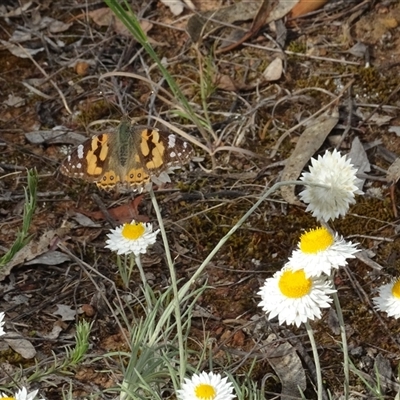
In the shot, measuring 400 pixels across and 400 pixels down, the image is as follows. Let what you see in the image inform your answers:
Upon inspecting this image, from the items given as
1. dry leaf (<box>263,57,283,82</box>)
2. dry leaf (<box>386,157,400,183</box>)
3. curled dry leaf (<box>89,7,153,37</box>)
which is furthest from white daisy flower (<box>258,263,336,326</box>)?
curled dry leaf (<box>89,7,153,37</box>)

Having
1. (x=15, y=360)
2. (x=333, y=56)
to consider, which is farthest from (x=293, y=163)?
(x=15, y=360)

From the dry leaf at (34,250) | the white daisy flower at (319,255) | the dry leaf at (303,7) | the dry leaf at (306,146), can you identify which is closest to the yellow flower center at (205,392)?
the white daisy flower at (319,255)

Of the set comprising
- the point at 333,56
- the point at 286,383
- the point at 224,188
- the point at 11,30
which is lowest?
the point at 286,383

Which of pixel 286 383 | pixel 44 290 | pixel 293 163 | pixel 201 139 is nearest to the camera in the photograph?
pixel 286 383

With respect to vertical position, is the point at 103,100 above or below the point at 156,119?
above

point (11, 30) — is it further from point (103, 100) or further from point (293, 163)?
point (293, 163)

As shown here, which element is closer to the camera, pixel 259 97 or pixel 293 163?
pixel 293 163

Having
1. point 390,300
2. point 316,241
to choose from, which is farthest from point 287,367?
point 316,241
